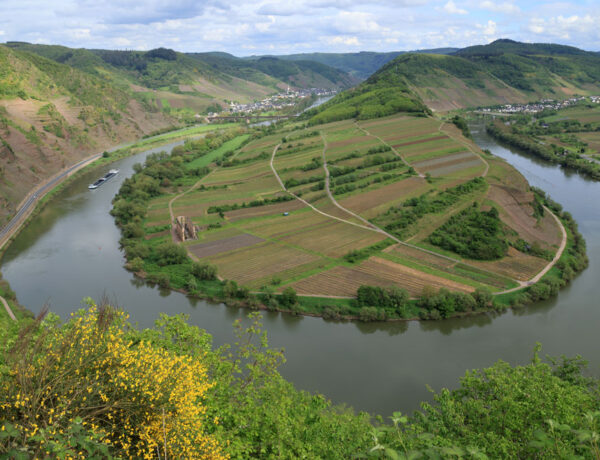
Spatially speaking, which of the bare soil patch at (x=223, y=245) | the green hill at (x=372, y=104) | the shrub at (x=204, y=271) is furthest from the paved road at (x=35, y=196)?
the green hill at (x=372, y=104)

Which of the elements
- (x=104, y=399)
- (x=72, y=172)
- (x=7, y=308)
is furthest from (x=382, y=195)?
(x=72, y=172)

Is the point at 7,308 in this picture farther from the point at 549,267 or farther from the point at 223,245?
the point at 549,267

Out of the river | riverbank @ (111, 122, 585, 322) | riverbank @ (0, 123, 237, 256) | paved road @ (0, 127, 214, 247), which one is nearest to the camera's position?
the river

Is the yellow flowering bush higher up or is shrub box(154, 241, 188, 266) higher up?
the yellow flowering bush

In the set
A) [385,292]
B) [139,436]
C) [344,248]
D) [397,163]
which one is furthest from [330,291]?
[397,163]

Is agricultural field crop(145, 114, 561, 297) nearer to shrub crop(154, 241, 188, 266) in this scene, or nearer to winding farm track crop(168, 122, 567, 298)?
winding farm track crop(168, 122, 567, 298)

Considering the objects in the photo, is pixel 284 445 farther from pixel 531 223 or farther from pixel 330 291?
pixel 531 223

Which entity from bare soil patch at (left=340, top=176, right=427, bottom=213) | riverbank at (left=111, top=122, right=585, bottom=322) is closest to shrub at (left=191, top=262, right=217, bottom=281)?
riverbank at (left=111, top=122, right=585, bottom=322)
